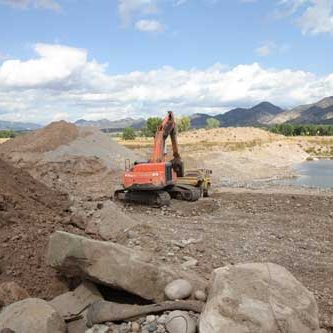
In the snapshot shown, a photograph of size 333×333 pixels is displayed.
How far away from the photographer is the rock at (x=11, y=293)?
316 inches

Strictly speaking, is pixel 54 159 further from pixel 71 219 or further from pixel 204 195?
pixel 71 219

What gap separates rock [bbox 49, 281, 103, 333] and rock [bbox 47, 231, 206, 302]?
11.4 inches

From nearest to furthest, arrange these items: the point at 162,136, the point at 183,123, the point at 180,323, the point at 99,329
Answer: the point at 180,323 → the point at 99,329 → the point at 162,136 → the point at 183,123

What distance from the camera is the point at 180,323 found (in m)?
6.89

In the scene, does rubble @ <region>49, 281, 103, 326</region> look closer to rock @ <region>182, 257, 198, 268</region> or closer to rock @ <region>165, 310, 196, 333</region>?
rock @ <region>165, 310, 196, 333</region>

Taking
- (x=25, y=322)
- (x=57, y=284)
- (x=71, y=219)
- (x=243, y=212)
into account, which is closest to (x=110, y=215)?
(x=71, y=219)

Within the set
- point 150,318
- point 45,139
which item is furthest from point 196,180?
point 45,139

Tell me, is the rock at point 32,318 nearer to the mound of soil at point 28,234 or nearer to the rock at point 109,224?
the mound of soil at point 28,234

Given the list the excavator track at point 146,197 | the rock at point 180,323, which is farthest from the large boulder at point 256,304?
the excavator track at point 146,197

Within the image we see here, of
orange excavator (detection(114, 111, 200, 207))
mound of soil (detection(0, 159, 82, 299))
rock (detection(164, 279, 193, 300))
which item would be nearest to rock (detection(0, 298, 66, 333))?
mound of soil (detection(0, 159, 82, 299))

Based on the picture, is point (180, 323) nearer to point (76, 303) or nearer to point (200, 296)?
point (200, 296)

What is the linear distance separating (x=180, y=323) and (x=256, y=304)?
1.02 m

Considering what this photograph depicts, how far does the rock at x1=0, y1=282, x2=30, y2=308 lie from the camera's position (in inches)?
316

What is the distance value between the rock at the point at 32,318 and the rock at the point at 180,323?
1.61 metres
